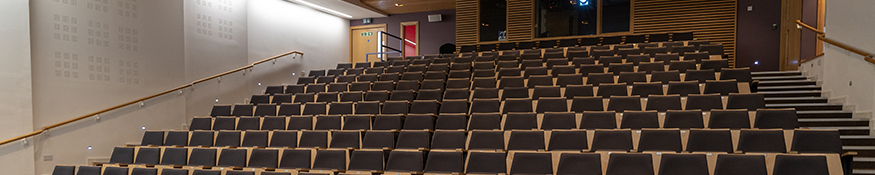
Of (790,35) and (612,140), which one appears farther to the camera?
(790,35)

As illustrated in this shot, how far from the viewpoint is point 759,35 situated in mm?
6039

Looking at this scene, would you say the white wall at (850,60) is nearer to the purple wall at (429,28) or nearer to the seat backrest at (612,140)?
the seat backrest at (612,140)

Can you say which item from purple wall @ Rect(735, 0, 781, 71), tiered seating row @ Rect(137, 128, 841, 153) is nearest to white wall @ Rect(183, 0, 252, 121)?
tiered seating row @ Rect(137, 128, 841, 153)

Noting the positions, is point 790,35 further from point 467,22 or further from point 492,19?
point 467,22

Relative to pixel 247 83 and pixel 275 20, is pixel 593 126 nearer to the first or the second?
pixel 247 83

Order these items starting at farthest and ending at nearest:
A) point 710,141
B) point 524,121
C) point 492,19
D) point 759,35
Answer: point 492,19, point 759,35, point 524,121, point 710,141

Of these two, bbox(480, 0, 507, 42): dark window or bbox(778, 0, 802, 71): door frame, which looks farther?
bbox(480, 0, 507, 42): dark window

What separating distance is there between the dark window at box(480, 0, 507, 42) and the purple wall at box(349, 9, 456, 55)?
1.78ft

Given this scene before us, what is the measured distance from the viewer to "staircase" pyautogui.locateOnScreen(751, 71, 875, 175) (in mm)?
3020

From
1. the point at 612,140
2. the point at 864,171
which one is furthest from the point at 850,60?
the point at 612,140

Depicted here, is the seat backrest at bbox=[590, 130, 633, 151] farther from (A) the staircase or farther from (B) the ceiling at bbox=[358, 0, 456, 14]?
(B) the ceiling at bbox=[358, 0, 456, 14]

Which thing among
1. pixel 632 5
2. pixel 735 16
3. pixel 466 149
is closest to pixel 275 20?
pixel 466 149

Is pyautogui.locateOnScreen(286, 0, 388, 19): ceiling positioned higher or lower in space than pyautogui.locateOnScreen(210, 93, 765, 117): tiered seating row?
higher

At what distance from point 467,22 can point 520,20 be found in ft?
2.48
